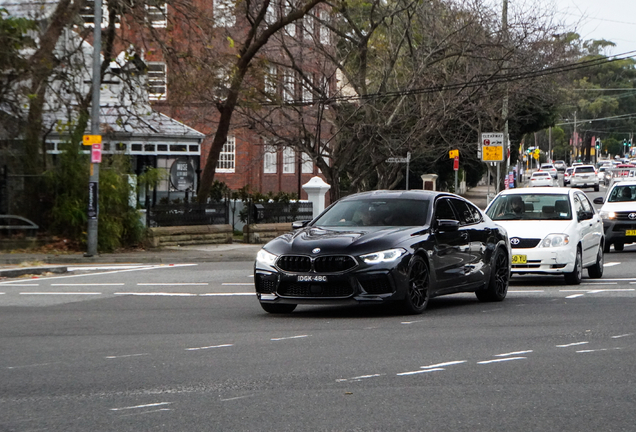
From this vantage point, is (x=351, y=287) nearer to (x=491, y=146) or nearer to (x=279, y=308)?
(x=279, y=308)

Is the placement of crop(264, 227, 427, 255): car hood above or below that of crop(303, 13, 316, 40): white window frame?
below

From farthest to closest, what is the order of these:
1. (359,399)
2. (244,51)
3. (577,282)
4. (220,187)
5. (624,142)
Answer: (624,142), (220,187), (244,51), (577,282), (359,399)

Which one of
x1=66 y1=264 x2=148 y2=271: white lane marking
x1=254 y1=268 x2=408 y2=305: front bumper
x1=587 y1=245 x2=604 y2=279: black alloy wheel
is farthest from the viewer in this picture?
x1=66 y1=264 x2=148 y2=271: white lane marking

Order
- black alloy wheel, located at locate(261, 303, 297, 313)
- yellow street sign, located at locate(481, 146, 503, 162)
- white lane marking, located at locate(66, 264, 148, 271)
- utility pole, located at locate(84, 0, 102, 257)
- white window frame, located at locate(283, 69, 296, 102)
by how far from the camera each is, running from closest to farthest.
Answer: black alloy wheel, located at locate(261, 303, 297, 313) < white lane marking, located at locate(66, 264, 148, 271) < utility pole, located at locate(84, 0, 102, 257) < white window frame, located at locate(283, 69, 296, 102) < yellow street sign, located at locate(481, 146, 503, 162)

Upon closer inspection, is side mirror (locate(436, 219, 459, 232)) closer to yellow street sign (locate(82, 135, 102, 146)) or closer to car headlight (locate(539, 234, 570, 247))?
car headlight (locate(539, 234, 570, 247))

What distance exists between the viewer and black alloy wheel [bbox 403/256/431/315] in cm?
1248

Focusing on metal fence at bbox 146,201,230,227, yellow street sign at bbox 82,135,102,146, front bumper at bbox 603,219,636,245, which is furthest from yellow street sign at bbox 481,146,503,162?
yellow street sign at bbox 82,135,102,146

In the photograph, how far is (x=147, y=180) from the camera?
90.2 feet

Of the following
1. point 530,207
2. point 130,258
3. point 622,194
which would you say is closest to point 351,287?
point 530,207

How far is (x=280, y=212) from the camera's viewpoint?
1296 inches

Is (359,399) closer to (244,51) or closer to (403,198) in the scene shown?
(403,198)

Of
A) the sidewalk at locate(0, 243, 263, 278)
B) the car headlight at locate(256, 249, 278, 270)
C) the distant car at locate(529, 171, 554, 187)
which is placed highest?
the distant car at locate(529, 171, 554, 187)

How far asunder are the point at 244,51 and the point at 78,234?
315 inches

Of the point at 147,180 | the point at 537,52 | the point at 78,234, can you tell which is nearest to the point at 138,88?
the point at 147,180
